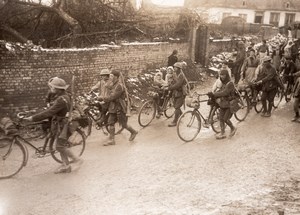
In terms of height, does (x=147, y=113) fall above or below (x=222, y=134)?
above

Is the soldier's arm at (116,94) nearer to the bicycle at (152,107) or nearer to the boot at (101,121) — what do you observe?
the boot at (101,121)

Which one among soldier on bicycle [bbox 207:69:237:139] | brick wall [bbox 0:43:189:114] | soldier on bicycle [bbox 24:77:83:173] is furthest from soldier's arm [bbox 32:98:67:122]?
soldier on bicycle [bbox 207:69:237:139]

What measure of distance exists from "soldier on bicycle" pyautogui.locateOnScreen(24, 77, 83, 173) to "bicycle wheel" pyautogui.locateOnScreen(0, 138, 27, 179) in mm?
568

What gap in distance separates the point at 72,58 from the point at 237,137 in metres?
5.69

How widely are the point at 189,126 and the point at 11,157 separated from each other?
452 cm

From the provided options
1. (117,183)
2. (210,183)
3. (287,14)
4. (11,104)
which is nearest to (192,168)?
(210,183)

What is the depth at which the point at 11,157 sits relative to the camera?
776 cm

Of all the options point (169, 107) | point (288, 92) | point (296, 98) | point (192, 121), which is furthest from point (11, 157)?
point (288, 92)

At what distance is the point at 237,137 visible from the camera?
11000 millimetres

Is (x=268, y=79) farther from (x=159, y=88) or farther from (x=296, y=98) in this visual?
(x=159, y=88)

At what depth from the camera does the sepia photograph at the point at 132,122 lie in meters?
7.09

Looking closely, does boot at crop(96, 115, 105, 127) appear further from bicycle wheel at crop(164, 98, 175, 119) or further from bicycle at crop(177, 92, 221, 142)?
bicycle wheel at crop(164, 98, 175, 119)

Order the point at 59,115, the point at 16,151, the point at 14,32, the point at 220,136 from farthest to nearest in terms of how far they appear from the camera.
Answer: the point at 14,32 → the point at 220,136 → the point at 59,115 → the point at 16,151

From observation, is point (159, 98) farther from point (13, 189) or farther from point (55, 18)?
point (55, 18)
